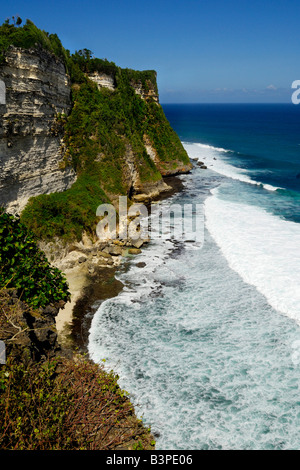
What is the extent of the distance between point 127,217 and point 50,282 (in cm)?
1564

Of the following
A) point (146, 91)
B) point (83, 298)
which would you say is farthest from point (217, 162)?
point (83, 298)

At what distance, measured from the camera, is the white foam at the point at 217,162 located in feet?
155

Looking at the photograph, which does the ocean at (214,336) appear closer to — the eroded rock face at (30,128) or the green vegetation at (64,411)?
the green vegetation at (64,411)

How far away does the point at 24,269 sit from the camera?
44.1ft

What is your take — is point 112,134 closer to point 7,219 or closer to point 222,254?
point 222,254

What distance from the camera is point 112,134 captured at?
32.3 meters

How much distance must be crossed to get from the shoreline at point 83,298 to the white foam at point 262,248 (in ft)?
27.7

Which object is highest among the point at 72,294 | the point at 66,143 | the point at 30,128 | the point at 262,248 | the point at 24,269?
the point at 30,128

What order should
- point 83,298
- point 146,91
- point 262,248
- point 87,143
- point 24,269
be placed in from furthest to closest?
1. point 146,91
2. point 87,143
3. point 262,248
4. point 83,298
5. point 24,269
